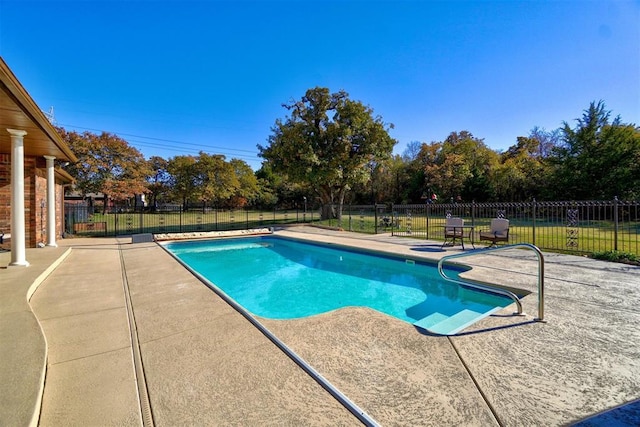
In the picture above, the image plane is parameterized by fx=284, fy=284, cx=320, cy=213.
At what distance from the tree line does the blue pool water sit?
7.52m

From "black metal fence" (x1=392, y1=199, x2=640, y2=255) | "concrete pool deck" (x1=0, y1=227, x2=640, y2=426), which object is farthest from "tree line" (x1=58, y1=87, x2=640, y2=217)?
"concrete pool deck" (x1=0, y1=227, x2=640, y2=426)

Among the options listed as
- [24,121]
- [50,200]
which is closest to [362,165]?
[50,200]

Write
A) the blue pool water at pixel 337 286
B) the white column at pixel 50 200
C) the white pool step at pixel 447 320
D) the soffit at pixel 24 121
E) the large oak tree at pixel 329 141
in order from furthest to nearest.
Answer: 1. the large oak tree at pixel 329 141
2. the white column at pixel 50 200
3. the blue pool water at pixel 337 286
4. the white pool step at pixel 447 320
5. the soffit at pixel 24 121

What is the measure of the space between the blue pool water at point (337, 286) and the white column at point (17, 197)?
11.6ft

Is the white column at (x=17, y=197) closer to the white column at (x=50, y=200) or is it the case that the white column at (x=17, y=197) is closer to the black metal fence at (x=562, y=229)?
the white column at (x=50, y=200)

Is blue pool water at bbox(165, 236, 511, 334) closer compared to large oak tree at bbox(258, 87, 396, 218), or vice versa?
blue pool water at bbox(165, 236, 511, 334)

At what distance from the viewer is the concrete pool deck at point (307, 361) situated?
→ 5.97ft

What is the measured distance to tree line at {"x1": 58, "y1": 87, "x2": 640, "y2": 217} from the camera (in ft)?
56.5

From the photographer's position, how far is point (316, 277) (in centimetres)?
773

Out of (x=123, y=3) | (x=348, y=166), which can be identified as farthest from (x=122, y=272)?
(x=348, y=166)

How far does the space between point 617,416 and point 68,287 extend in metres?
6.79

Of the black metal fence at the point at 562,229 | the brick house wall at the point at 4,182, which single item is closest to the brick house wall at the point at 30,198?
the brick house wall at the point at 4,182

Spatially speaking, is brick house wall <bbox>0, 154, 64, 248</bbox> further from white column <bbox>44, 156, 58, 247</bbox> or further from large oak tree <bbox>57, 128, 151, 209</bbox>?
large oak tree <bbox>57, 128, 151, 209</bbox>

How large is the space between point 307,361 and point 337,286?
4.45m
